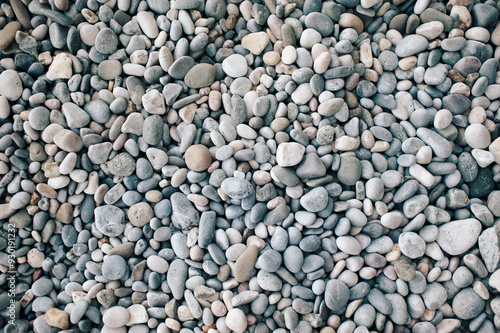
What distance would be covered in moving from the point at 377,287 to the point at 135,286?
647mm

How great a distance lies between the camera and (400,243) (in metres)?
0.88

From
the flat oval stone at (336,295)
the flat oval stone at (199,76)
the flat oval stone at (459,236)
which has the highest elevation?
the flat oval stone at (199,76)

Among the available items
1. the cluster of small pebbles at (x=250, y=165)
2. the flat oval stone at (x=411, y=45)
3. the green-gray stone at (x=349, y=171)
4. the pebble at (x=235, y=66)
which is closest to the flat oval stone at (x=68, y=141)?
the cluster of small pebbles at (x=250, y=165)

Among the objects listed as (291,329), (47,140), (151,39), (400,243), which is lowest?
(291,329)

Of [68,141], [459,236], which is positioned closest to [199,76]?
[68,141]

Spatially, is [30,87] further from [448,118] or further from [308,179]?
[448,118]

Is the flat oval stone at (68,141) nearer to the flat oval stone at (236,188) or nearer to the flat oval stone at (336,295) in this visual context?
the flat oval stone at (236,188)

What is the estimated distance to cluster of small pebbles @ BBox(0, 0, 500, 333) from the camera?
0.86 metres

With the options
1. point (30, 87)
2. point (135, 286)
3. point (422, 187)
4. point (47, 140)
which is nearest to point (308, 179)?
point (422, 187)

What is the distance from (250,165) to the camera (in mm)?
947

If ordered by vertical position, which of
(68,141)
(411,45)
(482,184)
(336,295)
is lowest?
(336,295)

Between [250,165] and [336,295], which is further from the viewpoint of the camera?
[250,165]

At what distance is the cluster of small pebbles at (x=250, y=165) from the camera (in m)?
0.86

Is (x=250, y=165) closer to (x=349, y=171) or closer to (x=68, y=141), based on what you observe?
(x=349, y=171)
